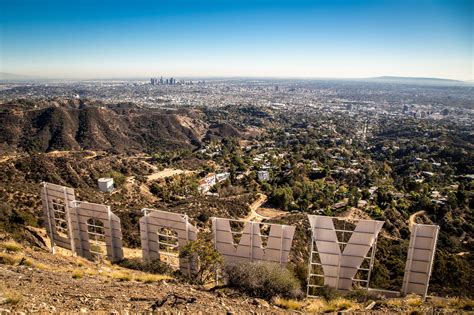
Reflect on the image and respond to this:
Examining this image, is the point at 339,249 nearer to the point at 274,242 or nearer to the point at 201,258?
the point at 274,242

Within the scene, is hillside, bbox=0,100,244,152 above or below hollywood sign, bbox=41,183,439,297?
below

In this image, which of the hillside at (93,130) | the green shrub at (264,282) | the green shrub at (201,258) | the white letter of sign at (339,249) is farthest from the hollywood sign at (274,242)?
the hillside at (93,130)

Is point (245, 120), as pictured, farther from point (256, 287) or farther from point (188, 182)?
point (256, 287)

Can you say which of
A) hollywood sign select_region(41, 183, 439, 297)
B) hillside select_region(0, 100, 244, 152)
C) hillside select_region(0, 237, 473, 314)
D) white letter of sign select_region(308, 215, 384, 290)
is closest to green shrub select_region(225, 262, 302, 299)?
hillside select_region(0, 237, 473, 314)

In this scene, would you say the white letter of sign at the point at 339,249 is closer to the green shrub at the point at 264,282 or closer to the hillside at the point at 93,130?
the green shrub at the point at 264,282

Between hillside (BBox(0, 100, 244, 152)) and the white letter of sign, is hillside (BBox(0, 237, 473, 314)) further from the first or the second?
hillside (BBox(0, 100, 244, 152))

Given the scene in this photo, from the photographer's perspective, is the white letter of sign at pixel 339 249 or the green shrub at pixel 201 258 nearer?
the white letter of sign at pixel 339 249

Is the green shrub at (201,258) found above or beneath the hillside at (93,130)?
above
